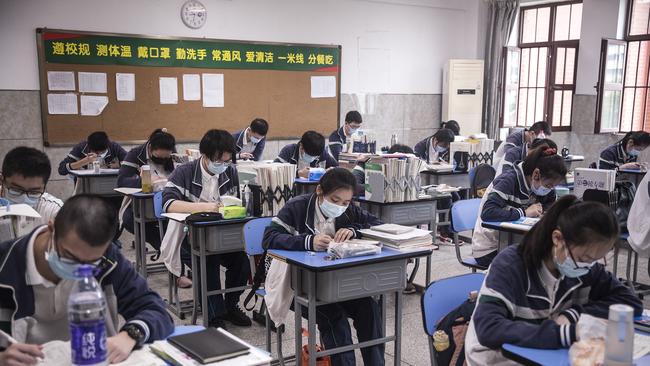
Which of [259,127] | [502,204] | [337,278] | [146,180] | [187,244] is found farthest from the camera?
[259,127]

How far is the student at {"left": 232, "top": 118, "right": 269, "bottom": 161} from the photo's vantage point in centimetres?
647

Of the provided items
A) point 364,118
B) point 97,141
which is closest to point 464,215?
point 97,141

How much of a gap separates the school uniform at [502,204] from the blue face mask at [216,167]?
5.48 ft

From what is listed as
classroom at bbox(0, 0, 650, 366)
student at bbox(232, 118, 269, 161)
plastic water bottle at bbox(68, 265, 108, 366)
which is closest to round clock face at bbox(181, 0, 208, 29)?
classroom at bbox(0, 0, 650, 366)

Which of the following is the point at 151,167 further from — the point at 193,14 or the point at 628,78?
the point at 628,78

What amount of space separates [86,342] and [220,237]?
2.29 meters

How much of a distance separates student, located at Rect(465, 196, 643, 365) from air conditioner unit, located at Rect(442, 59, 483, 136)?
769 centimetres

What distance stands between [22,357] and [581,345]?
1462 mm

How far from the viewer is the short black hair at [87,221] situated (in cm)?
155

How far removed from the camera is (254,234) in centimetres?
333

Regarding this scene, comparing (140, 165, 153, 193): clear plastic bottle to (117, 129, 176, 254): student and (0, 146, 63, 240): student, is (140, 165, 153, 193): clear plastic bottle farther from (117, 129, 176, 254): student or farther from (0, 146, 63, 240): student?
(0, 146, 63, 240): student

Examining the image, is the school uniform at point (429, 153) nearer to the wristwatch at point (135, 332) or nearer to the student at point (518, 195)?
the student at point (518, 195)

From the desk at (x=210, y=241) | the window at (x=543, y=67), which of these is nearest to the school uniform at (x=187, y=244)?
the desk at (x=210, y=241)

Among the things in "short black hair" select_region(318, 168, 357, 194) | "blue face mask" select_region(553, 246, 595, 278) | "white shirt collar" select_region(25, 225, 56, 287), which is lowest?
"blue face mask" select_region(553, 246, 595, 278)
